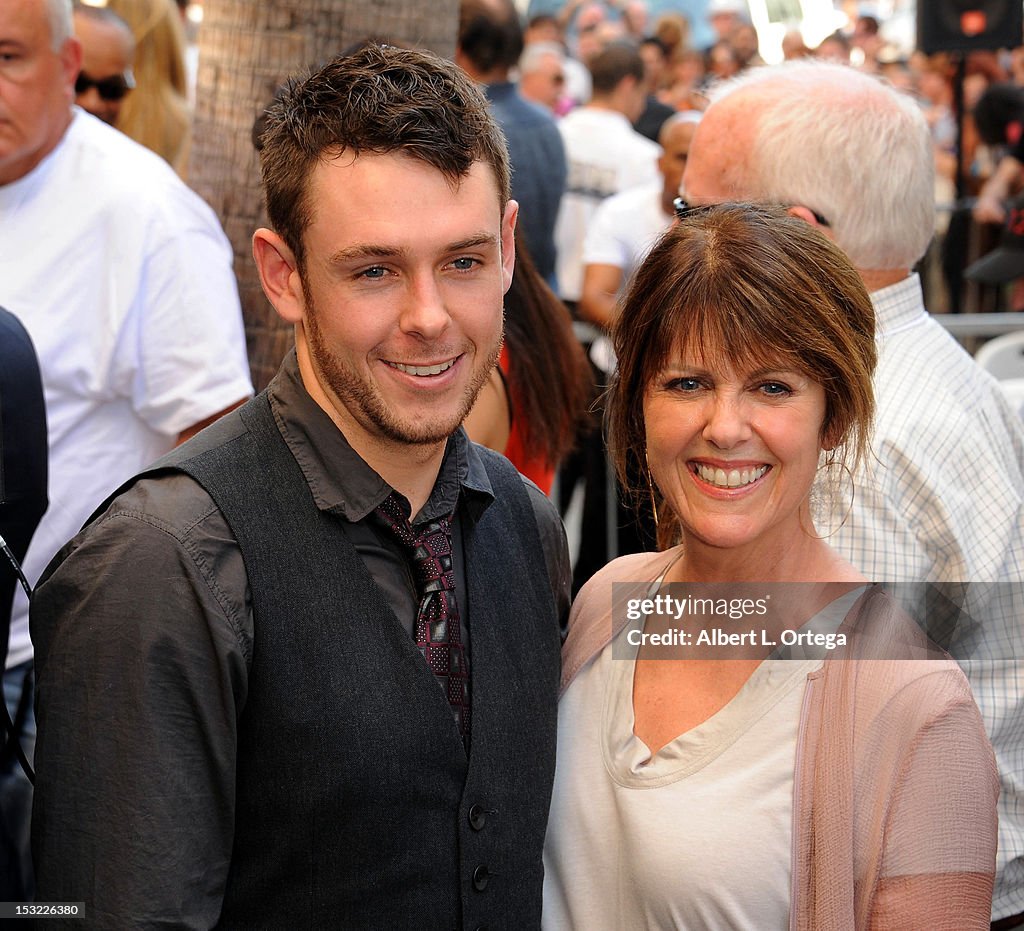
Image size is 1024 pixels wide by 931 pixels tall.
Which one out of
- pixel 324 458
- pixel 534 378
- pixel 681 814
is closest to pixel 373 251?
pixel 324 458

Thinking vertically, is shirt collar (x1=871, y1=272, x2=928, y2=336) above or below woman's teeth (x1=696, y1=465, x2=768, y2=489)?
above

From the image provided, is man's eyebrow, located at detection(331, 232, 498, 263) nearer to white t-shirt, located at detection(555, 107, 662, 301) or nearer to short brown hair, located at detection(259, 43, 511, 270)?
short brown hair, located at detection(259, 43, 511, 270)

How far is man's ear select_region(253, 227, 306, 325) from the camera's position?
1.91 metres

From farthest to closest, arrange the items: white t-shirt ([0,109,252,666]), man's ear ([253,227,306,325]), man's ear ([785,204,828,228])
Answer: white t-shirt ([0,109,252,666]), man's ear ([785,204,828,228]), man's ear ([253,227,306,325])

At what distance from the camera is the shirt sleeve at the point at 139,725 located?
1.65m

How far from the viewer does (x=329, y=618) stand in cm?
178

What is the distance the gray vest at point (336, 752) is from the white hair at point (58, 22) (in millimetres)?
1531

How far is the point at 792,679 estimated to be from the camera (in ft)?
6.53

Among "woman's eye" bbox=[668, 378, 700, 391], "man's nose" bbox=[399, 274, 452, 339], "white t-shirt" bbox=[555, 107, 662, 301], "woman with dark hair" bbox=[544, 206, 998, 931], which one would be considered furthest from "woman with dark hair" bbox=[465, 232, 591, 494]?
"white t-shirt" bbox=[555, 107, 662, 301]

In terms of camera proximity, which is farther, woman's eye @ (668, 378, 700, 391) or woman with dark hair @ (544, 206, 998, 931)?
woman's eye @ (668, 378, 700, 391)

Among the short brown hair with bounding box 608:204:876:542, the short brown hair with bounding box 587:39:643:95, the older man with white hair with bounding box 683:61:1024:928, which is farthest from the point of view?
the short brown hair with bounding box 587:39:643:95

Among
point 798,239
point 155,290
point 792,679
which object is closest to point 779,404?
point 798,239

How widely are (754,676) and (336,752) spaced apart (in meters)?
0.67

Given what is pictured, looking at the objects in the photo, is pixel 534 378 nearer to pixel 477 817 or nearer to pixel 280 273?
pixel 280 273
